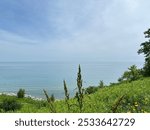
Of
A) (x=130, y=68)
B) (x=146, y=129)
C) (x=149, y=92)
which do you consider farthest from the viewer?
(x=130, y=68)

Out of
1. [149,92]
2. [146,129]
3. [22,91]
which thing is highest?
[22,91]

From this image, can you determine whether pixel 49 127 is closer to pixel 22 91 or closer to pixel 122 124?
pixel 122 124

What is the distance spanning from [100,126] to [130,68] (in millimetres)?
37007

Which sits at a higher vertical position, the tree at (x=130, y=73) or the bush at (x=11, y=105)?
the tree at (x=130, y=73)

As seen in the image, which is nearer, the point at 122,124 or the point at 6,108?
the point at 122,124

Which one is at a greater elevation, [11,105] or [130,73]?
[130,73]

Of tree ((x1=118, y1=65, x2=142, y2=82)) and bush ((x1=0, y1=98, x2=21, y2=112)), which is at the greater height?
tree ((x1=118, y1=65, x2=142, y2=82))

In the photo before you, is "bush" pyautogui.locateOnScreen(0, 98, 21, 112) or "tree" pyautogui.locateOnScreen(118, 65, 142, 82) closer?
"bush" pyautogui.locateOnScreen(0, 98, 21, 112)

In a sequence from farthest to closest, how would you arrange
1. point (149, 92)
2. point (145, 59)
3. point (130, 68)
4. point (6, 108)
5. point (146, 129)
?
point (130, 68) < point (145, 59) < point (6, 108) < point (149, 92) < point (146, 129)

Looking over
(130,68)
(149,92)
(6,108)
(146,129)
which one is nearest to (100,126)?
(146,129)

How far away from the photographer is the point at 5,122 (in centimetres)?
466

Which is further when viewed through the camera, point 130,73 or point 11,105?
point 130,73

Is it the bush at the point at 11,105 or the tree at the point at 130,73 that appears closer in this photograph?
the bush at the point at 11,105

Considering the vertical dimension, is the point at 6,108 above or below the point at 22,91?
below
